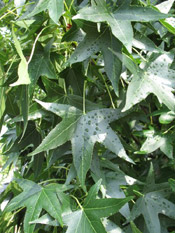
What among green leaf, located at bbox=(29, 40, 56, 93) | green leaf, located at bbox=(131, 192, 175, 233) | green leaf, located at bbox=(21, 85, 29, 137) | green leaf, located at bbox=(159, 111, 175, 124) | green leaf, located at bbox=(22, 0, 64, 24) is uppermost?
green leaf, located at bbox=(22, 0, 64, 24)

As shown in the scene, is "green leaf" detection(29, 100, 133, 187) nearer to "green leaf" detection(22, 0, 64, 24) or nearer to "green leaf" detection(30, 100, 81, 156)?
"green leaf" detection(30, 100, 81, 156)

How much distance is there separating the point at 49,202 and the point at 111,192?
16cm

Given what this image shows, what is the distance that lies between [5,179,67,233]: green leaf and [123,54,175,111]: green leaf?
27 cm

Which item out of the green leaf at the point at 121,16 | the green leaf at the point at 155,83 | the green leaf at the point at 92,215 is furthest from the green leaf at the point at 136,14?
the green leaf at the point at 92,215

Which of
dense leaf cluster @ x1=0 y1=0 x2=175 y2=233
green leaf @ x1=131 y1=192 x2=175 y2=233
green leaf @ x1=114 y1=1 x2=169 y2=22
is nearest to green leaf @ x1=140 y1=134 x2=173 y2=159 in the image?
dense leaf cluster @ x1=0 y1=0 x2=175 y2=233

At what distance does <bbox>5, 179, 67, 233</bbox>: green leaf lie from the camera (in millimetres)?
667

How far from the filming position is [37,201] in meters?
0.70

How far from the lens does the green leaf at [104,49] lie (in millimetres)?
674

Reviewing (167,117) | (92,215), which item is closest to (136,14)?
(167,117)

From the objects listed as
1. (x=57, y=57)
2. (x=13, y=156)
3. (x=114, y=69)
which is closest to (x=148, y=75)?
(x=114, y=69)

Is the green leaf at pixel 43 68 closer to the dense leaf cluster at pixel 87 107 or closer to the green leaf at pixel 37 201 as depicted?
the dense leaf cluster at pixel 87 107

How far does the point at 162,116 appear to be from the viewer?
0.81m

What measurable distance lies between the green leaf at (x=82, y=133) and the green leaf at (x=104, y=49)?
0.11m

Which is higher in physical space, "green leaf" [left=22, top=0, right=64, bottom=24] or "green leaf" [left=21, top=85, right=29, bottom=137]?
"green leaf" [left=22, top=0, right=64, bottom=24]
